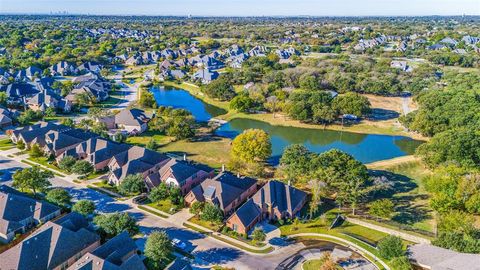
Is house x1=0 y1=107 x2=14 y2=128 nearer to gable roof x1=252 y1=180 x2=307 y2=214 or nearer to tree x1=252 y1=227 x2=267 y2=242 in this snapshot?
gable roof x1=252 y1=180 x2=307 y2=214

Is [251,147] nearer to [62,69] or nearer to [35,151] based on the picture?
[35,151]

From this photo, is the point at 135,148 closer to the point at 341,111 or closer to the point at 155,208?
the point at 155,208

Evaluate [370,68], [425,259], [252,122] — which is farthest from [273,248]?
[370,68]

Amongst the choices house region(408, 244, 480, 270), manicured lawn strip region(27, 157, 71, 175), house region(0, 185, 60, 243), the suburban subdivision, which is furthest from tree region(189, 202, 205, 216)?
manicured lawn strip region(27, 157, 71, 175)

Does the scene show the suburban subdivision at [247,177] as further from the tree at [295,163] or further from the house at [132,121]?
the house at [132,121]

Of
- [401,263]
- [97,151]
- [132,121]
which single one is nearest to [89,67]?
[132,121]
